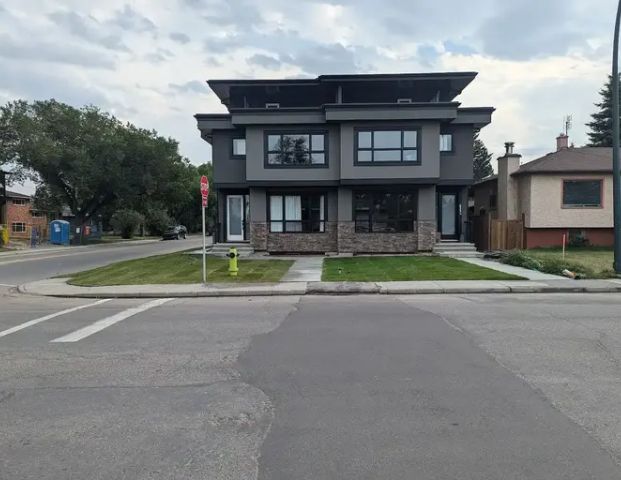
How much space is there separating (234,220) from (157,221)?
44.8m

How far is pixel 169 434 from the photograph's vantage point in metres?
4.04

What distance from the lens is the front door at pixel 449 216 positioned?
2419cm

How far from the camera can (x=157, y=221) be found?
66375 millimetres

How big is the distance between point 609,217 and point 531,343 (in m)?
21.2

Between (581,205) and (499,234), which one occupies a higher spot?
(581,205)

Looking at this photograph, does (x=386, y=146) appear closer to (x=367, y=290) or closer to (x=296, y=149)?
(x=296, y=149)

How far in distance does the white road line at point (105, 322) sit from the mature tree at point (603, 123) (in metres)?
47.5

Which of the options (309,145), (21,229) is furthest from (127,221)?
(309,145)

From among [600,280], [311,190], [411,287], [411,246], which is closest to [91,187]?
[311,190]

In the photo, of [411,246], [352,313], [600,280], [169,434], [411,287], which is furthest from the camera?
[411,246]

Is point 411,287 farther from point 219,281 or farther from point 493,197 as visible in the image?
point 493,197

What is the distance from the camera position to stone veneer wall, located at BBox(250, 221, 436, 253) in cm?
2264

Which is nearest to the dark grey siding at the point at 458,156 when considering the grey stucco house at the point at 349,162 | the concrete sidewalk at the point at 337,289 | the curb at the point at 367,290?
the grey stucco house at the point at 349,162

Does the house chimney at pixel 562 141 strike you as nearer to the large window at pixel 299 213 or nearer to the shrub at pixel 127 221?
the large window at pixel 299 213
